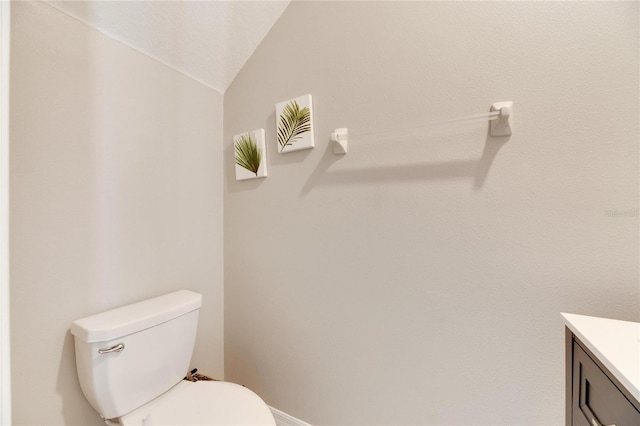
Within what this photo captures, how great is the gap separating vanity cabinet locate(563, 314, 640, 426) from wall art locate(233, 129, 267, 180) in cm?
130

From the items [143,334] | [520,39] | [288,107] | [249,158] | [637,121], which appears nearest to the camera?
[637,121]

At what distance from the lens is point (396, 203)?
101cm

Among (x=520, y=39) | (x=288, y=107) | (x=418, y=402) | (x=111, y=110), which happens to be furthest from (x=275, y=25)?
(x=418, y=402)

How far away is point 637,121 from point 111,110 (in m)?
1.82

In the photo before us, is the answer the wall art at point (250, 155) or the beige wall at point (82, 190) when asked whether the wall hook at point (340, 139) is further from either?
the beige wall at point (82, 190)

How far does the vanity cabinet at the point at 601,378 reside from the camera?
450mm

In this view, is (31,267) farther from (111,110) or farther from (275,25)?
(275,25)

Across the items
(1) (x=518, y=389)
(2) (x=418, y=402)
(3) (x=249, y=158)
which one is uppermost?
(3) (x=249, y=158)

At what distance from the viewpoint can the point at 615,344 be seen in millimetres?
545

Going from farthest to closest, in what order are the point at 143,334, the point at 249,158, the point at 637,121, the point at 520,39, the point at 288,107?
1. the point at 249,158
2. the point at 288,107
3. the point at 143,334
4. the point at 520,39
5. the point at 637,121

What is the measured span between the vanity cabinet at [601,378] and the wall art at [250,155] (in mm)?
1298
